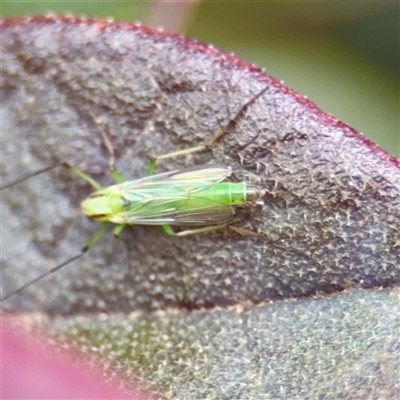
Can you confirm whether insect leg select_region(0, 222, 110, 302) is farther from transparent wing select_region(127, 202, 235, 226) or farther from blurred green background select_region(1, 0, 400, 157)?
blurred green background select_region(1, 0, 400, 157)

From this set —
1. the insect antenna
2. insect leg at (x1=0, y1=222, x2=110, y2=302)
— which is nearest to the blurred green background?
the insect antenna

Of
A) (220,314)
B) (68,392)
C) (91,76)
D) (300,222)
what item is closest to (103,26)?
(91,76)

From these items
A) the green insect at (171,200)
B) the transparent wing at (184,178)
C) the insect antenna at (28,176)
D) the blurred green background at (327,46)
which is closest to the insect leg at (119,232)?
the green insect at (171,200)

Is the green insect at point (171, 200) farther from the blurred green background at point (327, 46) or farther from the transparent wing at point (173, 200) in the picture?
the blurred green background at point (327, 46)

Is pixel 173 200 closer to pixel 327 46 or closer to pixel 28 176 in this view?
pixel 28 176

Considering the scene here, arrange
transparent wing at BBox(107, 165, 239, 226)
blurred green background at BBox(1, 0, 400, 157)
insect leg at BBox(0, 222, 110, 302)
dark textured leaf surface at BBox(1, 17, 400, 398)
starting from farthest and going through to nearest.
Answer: blurred green background at BBox(1, 0, 400, 157)
transparent wing at BBox(107, 165, 239, 226)
insect leg at BBox(0, 222, 110, 302)
dark textured leaf surface at BBox(1, 17, 400, 398)
